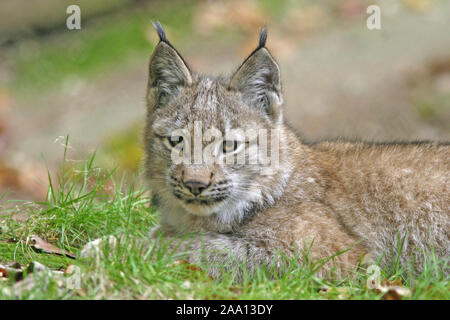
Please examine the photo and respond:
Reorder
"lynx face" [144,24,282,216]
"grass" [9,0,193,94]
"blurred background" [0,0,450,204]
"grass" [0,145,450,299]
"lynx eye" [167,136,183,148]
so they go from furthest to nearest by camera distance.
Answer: "grass" [9,0,193,94], "blurred background" [0,0,450,204], "lynx eye" [167,136,183,148], "lynx face" [144,24,282,216], "grass" [0,145,450,299]

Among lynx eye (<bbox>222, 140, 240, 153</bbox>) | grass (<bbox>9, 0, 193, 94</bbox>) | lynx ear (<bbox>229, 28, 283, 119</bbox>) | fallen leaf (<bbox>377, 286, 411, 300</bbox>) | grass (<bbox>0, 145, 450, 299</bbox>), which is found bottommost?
fallen leaf (<bbox>377, 286, 411, 300</bbox>)

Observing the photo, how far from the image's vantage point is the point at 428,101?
11.4 metres

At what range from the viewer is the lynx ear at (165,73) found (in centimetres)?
600

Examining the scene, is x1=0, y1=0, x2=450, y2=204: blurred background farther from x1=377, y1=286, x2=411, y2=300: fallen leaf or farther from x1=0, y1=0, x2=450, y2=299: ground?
x1=377, y1=286, x2=411, y2=300: fallen leaf

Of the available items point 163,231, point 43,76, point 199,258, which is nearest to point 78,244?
point 163,231

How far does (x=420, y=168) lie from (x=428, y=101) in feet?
18.8

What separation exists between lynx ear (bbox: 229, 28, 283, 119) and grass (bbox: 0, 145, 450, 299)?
1432mm

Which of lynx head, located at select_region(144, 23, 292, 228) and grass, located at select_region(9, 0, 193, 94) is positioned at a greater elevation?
grass, located at select_region(9, 0, 193, 94)

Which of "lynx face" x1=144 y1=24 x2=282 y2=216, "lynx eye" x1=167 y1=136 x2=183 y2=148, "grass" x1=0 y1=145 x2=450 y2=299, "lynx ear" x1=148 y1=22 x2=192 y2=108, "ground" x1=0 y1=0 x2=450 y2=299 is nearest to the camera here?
"grass" x1=0 y1=145 x2=450 y2=299

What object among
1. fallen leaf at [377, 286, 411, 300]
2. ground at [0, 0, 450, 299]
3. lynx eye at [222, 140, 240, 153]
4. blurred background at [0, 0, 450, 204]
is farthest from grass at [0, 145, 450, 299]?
blurred background at [0, 0, 450, 204]

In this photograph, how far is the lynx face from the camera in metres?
5.64
